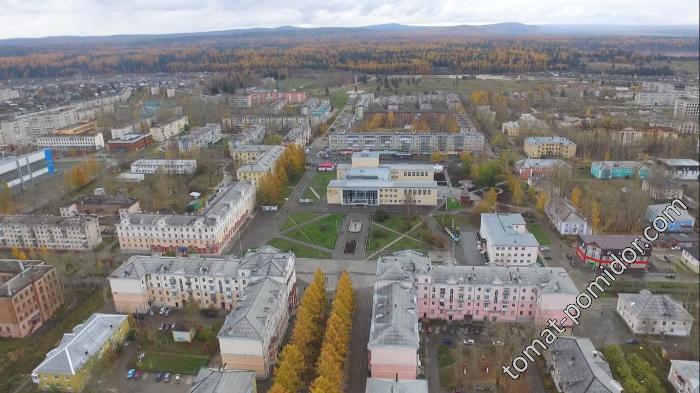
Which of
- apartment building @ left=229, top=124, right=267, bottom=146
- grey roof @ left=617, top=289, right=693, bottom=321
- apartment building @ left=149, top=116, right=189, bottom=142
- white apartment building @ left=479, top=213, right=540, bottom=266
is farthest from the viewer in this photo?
apartment building @ left=149, top=116, right=189, bottom=142

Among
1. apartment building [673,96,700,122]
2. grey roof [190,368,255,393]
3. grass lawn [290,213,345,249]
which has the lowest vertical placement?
grass lawn [290,213,345,249]

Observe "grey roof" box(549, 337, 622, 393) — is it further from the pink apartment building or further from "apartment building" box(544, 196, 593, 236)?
"apartment building" box(544, 196, 593, 236)

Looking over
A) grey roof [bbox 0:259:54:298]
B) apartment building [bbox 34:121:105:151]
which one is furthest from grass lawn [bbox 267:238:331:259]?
apartment building [bbox 34:121:105:151]

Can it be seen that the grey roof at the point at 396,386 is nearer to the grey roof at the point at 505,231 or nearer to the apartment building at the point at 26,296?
the grey roof at the point at 505,231

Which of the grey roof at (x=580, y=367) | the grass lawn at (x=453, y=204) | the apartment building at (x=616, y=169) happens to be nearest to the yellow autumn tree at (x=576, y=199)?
the grass lawn at (x=453, y=204)

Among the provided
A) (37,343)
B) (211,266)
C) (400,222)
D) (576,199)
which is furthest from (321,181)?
(37,343)

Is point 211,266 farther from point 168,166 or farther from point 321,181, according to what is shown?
point 168,166
